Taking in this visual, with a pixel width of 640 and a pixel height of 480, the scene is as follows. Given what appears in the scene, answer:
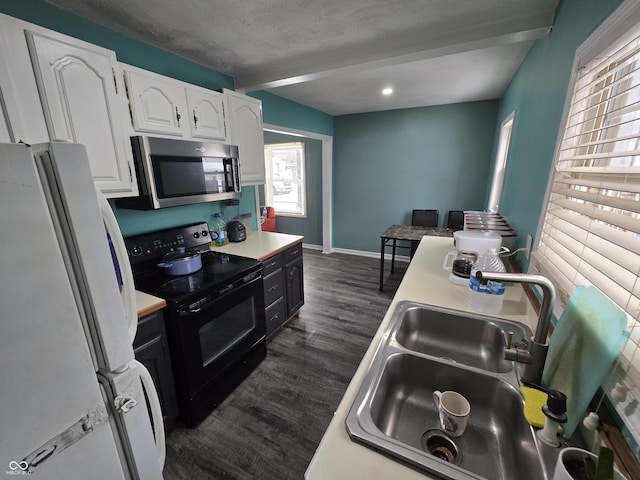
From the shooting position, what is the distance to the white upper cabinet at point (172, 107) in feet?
5.08

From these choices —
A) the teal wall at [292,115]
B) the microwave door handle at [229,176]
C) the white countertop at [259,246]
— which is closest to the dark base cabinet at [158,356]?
the white countertop at [259,246]

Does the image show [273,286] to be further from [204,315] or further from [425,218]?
[425,218]

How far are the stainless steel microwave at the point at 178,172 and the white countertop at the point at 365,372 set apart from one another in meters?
1.50

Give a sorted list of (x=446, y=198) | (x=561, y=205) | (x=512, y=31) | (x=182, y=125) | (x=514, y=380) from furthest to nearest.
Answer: (x=446, y=198), (x=182, y=125), (x=512, y=31), (x=561, y=205), (x=514, y=380)

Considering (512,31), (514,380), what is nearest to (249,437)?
(514,380)

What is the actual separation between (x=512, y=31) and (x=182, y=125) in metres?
2.16

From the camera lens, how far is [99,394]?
69 centimetres

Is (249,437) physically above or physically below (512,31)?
below

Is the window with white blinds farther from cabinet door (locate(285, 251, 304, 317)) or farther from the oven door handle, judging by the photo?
cabinet door (locate(285, 251, 304, 317))

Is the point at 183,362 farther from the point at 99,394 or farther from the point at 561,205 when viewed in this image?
the point at 561,205

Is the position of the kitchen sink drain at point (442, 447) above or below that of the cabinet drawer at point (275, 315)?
above

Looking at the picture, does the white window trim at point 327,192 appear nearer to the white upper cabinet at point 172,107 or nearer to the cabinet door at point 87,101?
the white upper cabinet at point 172,107

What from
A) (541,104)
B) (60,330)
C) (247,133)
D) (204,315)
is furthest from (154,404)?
(541,104)

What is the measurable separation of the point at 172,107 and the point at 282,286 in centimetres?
167
